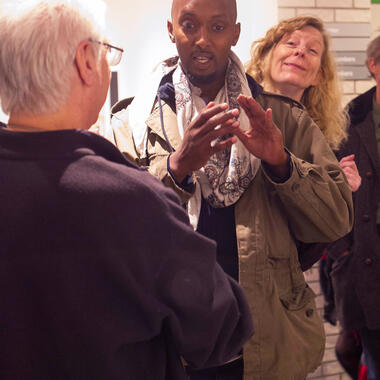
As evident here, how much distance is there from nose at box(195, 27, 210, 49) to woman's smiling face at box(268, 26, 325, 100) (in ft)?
2.49

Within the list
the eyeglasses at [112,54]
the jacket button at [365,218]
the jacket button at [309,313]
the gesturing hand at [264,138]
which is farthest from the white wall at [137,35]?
the eyeglasses at [112,54]

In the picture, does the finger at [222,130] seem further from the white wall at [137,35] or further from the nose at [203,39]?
the white wall at [137,35]

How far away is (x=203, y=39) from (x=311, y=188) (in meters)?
0.57

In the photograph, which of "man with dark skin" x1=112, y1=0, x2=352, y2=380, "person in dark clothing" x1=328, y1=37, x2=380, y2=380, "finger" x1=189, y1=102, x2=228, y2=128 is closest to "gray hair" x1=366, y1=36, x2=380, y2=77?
"person in dark clothing" x1=328, y1=37, x2=380, y2=380

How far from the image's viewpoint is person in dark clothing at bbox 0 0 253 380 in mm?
817

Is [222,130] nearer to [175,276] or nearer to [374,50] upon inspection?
[175,276]

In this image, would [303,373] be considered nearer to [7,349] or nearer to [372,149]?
[7,349]

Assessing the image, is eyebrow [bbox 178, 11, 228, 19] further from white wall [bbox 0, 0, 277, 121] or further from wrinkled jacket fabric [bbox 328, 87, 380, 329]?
→ white wall [bbox 0, 0, 277, 121]

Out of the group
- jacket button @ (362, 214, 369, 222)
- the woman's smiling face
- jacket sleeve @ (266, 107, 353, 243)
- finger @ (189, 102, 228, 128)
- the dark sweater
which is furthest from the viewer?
jacket button @ (362, 214, 369, 222)

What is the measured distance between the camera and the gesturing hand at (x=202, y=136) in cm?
123

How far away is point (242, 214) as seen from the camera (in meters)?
1.45

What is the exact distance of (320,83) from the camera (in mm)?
2264

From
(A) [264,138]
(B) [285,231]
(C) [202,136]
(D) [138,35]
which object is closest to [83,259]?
(C) [202,136]

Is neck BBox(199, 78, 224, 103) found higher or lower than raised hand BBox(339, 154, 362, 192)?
higher
